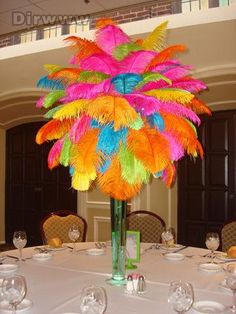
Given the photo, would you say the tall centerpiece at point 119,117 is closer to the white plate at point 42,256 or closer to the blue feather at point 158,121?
the blue feather at point 158,121

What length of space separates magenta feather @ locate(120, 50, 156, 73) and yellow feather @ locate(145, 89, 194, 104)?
0.18 meters

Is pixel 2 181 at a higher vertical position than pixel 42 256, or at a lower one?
higher

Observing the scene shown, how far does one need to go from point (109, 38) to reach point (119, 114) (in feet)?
1.89

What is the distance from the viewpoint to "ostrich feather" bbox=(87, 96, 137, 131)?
1889 mm

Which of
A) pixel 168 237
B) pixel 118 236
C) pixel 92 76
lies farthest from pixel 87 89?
pixel 168 237

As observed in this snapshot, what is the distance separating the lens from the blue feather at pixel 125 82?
2.00 meters

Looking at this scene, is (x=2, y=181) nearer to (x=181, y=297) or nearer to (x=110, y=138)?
(x=110, y=138)

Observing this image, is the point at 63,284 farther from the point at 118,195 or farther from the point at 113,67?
the point at 113,67

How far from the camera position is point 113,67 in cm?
211

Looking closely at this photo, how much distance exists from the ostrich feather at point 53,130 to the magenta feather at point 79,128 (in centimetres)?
20

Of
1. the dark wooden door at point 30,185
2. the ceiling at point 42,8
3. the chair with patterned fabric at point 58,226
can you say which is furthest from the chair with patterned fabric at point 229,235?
the dark wooden door at point 30,185

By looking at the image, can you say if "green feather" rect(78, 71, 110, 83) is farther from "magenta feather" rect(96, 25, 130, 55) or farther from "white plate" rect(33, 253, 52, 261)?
"white plate" rect(33, 253, 52, 261)

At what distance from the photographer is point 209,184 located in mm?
5980

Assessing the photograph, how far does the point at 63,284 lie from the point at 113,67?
1.26m
